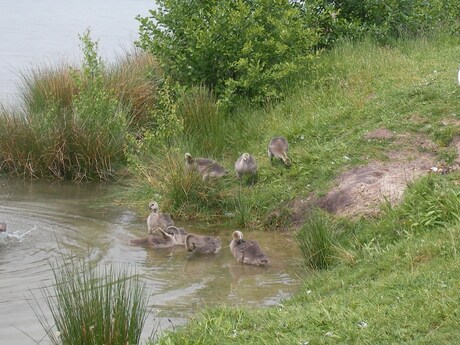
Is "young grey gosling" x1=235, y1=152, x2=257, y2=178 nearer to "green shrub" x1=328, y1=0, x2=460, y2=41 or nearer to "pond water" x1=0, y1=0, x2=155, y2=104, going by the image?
"green shrub" x1=328, y1=0, x2=460, y2=41

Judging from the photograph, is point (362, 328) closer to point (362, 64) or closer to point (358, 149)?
point (358, 149)

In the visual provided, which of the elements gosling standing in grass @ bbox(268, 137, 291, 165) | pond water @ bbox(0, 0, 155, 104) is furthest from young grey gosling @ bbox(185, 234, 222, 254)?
pond water @ bbox(0, 0, 155, 104)

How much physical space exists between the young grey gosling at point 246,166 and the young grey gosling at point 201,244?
194 cm

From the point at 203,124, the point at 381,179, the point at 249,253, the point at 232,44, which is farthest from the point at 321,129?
the point at 249,253

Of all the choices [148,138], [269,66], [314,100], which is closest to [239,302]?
[148,138]

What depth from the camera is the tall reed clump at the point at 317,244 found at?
10.7 metres

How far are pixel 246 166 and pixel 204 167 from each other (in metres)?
0.64

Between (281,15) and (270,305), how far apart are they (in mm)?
9058

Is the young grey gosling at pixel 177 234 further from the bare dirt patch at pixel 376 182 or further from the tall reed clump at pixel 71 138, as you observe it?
the tall reed clump at pixel 71 138

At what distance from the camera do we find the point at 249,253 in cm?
1138

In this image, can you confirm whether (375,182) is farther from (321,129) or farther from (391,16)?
(391,16)

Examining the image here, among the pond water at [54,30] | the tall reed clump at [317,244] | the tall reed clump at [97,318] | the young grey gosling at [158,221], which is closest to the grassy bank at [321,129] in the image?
the young grey gosling at [158,221]

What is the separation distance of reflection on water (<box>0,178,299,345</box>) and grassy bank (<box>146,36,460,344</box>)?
2.19 ft

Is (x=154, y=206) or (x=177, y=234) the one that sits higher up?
(x=154, y=206)
